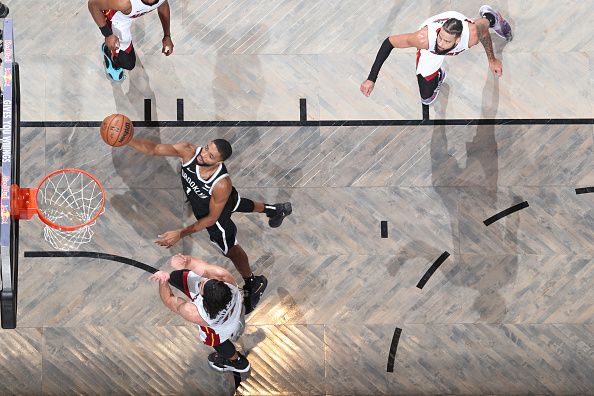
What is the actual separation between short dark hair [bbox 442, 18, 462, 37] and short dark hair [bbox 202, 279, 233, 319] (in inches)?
122

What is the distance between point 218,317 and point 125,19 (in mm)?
3063

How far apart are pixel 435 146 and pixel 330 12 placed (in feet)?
6.02

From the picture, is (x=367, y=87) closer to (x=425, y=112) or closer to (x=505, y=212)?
(x=425, y=112)

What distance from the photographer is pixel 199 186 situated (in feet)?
22.0

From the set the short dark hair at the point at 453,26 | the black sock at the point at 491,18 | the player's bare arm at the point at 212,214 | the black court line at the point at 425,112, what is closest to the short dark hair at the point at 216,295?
the player's bare arm at the point at 212,214

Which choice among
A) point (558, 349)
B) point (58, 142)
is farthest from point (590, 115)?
point (58, 142)

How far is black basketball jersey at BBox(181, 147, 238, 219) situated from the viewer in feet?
21.6

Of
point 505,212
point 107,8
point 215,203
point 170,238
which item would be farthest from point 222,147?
point 505,212

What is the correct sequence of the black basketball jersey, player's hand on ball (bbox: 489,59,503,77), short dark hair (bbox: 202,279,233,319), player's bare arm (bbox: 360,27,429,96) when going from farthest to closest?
player's hand on ball (bbox: 489,59,503,77) → player's bare arm (bbox: 360,27,429,96) → the black basketball jersey → short dark hair (bbox: 202,279,233,319)

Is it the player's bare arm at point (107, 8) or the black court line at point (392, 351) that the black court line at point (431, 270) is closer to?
the black court line at point (392, 351)

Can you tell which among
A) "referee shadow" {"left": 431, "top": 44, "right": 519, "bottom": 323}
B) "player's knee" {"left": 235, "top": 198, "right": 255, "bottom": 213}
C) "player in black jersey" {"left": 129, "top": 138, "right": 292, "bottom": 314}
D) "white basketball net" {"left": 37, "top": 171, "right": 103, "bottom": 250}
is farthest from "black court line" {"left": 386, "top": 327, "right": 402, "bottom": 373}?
"white basketball net" {"left": 37, "top": 171, "right": 103, "bottom": 250}

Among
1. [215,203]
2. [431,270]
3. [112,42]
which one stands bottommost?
[431,270]

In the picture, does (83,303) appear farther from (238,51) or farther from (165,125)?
(238,51)

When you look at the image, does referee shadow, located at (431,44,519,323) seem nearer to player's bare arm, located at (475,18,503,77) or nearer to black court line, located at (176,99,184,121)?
player's bare arm, located at (475,18,503,77)
